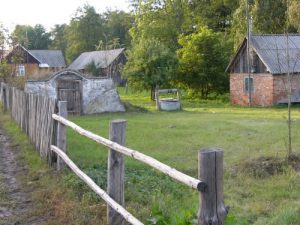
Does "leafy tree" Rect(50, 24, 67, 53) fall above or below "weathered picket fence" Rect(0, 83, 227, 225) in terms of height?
above

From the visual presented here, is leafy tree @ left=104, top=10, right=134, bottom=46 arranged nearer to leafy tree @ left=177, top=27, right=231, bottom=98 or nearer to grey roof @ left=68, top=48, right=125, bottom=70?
grey roof @ left=68, top=48, right=125, bottom=70

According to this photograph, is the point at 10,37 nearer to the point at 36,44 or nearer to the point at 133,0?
the point at 133,0

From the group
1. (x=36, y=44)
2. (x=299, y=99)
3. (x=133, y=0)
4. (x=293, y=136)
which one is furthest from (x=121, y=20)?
(x=293, y=136)

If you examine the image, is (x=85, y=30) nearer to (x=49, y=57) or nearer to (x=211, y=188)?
(x=49, y=57)

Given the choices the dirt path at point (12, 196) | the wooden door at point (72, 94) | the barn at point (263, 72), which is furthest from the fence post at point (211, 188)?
the barn at point (263, 72)

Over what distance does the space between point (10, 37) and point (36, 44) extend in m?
55.4

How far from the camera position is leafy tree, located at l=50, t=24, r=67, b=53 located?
8356cm

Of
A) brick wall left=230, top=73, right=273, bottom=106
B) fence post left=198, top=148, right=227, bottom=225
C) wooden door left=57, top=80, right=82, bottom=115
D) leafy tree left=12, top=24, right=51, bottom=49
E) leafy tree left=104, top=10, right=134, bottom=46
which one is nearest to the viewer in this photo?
fence post left=198, top=148, right=227, bottom=225

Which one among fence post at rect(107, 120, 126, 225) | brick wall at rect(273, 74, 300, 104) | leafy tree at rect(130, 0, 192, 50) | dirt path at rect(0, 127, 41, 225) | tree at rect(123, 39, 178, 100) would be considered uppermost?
leafy tree at rect(130, 0, 192, 50)

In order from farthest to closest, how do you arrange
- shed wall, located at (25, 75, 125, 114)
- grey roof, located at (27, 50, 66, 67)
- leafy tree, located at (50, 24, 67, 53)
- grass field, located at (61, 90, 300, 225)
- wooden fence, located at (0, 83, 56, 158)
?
leafy tree, located at (50, 24, 67, 53) < grey roof, located at (27, 50, 66, 67) < shed wall, located at (25, 75, 125, 114) < wooden fence, located at (0, 83, 56, 158) < grass field, located at (61, 90, 300, 225)

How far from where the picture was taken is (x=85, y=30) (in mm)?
69812

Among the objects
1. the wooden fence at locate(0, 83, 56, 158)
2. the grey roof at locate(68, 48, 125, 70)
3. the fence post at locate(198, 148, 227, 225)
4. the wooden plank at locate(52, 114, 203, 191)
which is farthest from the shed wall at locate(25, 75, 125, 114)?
the grey roof at locate(68, 48, 125, 70)

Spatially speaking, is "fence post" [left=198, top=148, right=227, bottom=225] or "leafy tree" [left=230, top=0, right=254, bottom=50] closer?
"fence post" [left=198, top=148, right=227, bottom=225]

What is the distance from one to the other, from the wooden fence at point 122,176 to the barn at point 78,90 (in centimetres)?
1469
